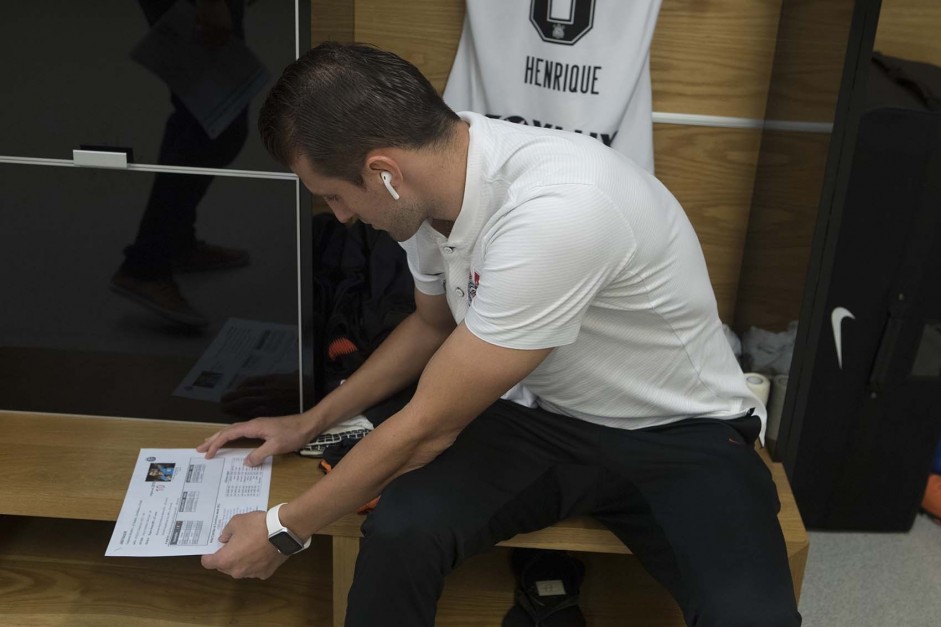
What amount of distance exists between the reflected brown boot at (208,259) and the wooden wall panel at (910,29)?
1389mm

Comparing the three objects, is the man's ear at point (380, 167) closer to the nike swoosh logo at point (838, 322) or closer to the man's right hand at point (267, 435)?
the man's right hand at point (267, 435)

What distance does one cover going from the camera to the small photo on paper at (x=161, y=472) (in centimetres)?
182

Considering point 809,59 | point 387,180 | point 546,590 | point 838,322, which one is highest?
point 809,59

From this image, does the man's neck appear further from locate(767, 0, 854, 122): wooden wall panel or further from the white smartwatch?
locate(767, 0, 854, 122): wooden wall panel

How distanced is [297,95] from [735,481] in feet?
2.98

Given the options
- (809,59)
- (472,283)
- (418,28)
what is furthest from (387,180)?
(809,59)

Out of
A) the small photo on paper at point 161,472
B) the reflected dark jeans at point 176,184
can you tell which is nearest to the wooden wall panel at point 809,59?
the reflected dark jeans at point 176,184

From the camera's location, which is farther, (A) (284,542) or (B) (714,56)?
(B) (714,56)

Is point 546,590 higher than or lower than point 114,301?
lower

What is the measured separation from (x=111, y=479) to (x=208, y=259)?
45 cm

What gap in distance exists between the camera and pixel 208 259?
1801 millimetres

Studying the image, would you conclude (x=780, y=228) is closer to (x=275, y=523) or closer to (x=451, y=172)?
(x=451, y=172)

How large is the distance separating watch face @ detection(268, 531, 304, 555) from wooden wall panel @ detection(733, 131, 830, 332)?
1.04m

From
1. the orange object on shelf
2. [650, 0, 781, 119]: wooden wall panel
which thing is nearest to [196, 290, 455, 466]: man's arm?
[650, 0, 781, 119]: wooden wall panel
